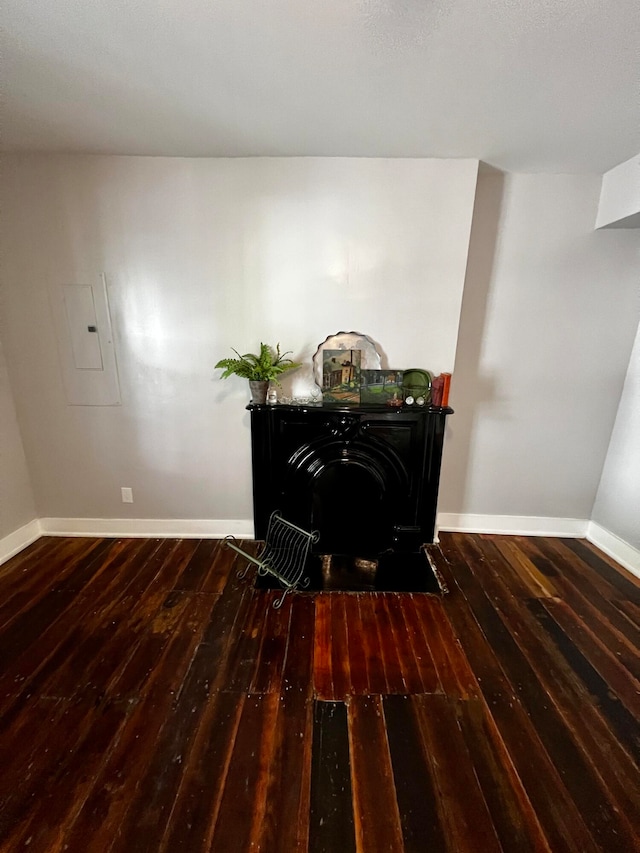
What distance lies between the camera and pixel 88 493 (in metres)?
2.66

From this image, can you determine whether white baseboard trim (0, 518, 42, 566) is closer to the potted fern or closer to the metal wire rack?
the metal wire rack

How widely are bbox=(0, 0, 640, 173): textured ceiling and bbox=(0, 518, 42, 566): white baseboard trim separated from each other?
96.2 inches

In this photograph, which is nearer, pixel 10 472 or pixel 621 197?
pixel 621 197

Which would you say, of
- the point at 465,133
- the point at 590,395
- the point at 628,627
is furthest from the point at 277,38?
the point at 628,627

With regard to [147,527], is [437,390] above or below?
above

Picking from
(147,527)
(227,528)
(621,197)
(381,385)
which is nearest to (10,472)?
(147,527)

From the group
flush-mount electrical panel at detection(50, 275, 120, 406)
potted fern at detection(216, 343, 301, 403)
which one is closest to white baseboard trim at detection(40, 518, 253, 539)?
flush-mount electrical panel at detection(50, 275, 120, 406)

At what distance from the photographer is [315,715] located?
1.45 metres

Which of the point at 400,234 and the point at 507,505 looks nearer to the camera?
the point at 400,234

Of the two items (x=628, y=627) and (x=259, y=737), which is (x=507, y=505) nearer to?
(x=628, y=627)

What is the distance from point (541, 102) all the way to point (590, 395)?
1.86 m

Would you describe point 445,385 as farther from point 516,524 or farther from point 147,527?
point 147,527

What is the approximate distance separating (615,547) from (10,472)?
432 centimetres

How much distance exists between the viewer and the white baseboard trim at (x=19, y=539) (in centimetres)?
241
